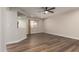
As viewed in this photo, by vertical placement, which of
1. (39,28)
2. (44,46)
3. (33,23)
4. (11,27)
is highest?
(11,27)

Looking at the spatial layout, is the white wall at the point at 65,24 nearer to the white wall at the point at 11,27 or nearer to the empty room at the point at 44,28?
the empty room at the point at 44,28

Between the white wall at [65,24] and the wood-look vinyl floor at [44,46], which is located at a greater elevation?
the white wall at [65,24]

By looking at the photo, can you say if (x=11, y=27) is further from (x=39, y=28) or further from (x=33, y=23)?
(x=33, y=23)

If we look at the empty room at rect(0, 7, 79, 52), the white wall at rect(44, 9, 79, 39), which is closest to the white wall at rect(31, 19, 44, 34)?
the empty room at rect(0, 7, 79, 52)

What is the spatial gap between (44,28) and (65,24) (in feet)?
5.51

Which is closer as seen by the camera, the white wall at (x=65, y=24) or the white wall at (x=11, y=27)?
the white wall at (x=11, y=27)

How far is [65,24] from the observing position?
17.8 ft

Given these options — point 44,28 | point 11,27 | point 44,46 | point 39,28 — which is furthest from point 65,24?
point 11,27

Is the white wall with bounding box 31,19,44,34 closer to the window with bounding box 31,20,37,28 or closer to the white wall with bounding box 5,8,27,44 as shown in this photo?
the window with bounding box 31,20,37,28

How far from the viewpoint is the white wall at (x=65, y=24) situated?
474cm

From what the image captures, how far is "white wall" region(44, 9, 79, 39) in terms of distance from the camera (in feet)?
15.6

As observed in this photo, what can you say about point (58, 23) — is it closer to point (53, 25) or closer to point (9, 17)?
point (53, 25)

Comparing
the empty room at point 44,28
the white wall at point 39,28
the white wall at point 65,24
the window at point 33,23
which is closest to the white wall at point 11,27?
the empty room at point 44,28

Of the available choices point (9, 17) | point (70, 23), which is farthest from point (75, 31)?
point (9, 17)
